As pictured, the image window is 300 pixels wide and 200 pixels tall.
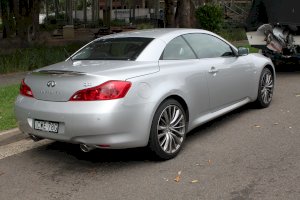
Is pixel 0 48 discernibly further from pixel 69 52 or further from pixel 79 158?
pixel 79 158

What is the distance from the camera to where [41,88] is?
16.5 feet

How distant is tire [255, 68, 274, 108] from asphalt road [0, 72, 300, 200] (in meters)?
1.01

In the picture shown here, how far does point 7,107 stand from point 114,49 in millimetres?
2760

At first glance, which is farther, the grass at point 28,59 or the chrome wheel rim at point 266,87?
the grass at point 28,59

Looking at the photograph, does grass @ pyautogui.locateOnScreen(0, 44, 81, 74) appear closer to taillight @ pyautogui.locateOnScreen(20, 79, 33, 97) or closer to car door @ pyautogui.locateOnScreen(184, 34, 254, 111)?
taillight @ pyautogui.locateOnScreen(20, 79, 33, 97)

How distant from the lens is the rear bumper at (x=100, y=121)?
462cm

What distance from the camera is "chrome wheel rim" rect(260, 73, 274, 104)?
24.9ft

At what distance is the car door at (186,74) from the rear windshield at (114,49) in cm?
33

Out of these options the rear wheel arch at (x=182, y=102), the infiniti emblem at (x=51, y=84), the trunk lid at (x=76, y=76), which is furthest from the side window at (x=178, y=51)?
the infiniti emblem at (x=51, y=84)

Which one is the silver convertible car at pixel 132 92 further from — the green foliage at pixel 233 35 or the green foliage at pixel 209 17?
the green foliage at pixel 209 17

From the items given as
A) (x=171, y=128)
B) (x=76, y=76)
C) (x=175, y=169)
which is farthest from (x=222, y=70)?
(x=76, y=76)

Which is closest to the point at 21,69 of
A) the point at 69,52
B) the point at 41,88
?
the point at 69,52

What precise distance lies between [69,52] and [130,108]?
9699mm

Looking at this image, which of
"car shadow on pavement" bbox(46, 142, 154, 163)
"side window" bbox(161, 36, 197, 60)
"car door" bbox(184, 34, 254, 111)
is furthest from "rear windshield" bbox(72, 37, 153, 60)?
"car shadow on pavement" bbox(46, 142, 154, 163)
